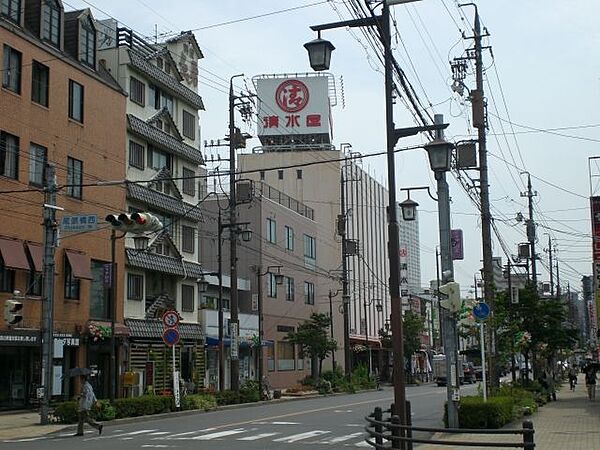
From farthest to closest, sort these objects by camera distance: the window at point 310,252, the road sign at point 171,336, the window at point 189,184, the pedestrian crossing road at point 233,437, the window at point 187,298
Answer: the window at point 310,252 → the window at point 189,184 → the window at point 187,298 → the road sign at point 171,336 → the pedestrian crossing road at point 233,437

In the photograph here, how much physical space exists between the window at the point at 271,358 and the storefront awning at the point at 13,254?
99.5ft

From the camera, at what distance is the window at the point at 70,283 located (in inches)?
1401

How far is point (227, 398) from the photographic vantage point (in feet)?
128

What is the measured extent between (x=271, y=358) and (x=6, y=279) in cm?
3170

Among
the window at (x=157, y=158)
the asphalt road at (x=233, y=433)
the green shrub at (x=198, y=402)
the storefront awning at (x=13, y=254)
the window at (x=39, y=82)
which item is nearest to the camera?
the asphalt road at (x=233, y=433)

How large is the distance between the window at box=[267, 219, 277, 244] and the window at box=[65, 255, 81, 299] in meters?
26.7

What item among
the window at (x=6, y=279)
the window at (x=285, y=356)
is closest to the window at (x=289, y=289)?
the window at (x=285, y=356)

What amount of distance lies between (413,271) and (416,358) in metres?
21.9

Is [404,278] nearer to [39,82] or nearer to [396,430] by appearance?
[39,82]

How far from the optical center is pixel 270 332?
A: 6100 cm

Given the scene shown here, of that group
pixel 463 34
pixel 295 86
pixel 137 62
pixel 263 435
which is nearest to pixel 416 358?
pixel 295 86

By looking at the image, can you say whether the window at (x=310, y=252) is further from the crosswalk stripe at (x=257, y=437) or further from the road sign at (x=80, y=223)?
the crosswalk stripe at (x=257, y=437)

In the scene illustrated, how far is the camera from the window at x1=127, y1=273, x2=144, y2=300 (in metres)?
41.4

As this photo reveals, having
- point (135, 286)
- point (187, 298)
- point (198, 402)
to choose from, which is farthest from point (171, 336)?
point (187, 298)
